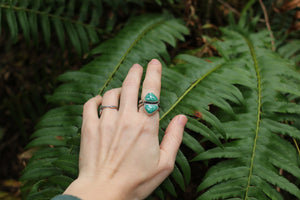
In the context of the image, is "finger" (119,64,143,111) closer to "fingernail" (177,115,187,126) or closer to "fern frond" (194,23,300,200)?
"fingernail" (177,115,187,126)

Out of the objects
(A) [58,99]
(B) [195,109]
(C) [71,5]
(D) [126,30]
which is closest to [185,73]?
(B) [195,109]

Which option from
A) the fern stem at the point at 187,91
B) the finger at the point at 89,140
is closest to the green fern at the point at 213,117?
the fern stem at the point at 187,91

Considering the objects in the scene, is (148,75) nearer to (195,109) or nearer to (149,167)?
(195,109)

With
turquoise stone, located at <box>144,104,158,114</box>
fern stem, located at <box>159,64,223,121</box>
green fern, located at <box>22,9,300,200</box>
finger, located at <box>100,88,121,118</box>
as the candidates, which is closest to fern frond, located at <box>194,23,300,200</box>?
green fern, located at <box>22,9,300,200</box>

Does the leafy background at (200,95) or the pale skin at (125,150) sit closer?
the pale skin at (125,150)

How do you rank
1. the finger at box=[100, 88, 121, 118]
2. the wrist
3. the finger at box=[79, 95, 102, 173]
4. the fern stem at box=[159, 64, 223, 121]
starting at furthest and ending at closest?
the fern stem at box=[159, 64, 223, 121]
the finger at box=[100, 88, 121, 118]
the finger at box=[79, 95, 102, 173]
the wrist

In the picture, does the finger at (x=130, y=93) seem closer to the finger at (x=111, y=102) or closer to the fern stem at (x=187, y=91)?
the finger at (x=111, y=102)
